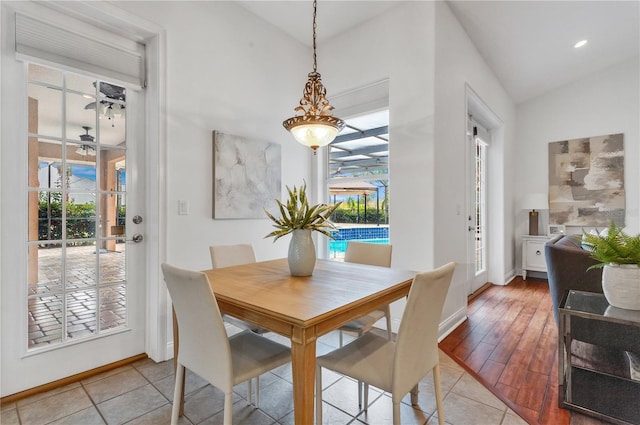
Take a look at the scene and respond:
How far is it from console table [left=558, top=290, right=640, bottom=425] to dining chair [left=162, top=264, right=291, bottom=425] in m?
1.61

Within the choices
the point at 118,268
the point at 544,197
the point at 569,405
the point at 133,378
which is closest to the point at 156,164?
the point at 118,268

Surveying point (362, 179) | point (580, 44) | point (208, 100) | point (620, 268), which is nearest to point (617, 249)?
point (620, 268)

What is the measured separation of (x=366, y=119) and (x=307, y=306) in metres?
2.60

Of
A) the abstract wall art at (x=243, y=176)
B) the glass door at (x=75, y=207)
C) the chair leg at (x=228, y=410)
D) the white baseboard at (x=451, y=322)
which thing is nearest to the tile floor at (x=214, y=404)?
the glass door at (x=75, y=207)

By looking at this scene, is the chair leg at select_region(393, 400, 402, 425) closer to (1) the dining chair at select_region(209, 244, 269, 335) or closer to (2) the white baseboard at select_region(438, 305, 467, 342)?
(1) the dining chair at select_region(209, 244, 269, 335)

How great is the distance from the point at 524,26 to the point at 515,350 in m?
3.20

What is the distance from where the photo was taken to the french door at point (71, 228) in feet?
6.02

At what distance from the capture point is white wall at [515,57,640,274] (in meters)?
4.33

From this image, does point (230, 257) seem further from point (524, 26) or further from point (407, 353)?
point (524, 26)

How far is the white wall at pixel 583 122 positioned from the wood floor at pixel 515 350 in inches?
77.8

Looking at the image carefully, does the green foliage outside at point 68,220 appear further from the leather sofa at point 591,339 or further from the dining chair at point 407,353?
the leather sofa at point 591,339

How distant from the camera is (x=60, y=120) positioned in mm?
2012

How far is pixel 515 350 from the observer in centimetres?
248

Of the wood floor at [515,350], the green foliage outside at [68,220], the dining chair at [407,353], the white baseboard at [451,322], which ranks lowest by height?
the wood floor at [515,350]
